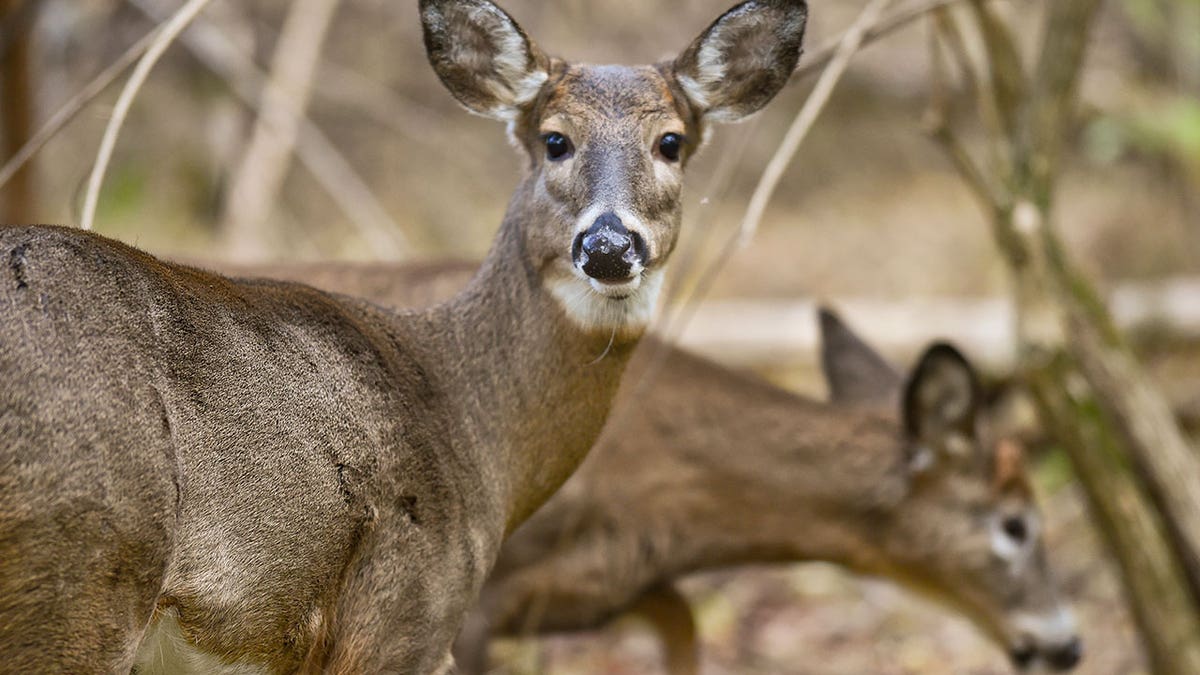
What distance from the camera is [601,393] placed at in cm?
438

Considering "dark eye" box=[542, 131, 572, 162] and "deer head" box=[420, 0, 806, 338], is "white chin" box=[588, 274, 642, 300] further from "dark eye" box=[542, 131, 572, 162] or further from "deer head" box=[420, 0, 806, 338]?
"dark eye" box=[542, 131, 572, 162]

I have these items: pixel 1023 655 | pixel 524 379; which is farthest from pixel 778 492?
pixel 524 379

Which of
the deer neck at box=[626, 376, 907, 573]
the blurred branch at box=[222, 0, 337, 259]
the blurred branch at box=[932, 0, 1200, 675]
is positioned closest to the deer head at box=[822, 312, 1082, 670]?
the deer neck at box=[626, 376, 907, 573]

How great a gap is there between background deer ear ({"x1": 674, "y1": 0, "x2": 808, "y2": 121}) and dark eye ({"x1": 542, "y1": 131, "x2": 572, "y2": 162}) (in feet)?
1.47

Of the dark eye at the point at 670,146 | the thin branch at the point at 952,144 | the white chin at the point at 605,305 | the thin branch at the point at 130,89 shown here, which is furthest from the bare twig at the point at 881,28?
the thin branch at the point at 130,89

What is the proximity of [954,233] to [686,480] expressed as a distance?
661 centimetres

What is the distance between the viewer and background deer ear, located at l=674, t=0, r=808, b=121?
4.39 metres

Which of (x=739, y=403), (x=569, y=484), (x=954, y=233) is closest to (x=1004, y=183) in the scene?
(x=739, y=403)

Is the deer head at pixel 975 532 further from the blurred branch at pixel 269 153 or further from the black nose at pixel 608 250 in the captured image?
the blurred branch at pixel 269 153

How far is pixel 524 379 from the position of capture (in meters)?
4.34

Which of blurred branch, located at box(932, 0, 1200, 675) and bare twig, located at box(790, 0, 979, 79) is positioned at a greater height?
bare twig, located at box(790, 0, 979, 79)

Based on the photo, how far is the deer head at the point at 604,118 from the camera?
4023 mm

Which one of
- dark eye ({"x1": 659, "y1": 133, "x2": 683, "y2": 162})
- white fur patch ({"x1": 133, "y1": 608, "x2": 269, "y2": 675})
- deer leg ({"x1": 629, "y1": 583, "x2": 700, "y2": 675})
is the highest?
dark eye ({"x1": 659, "y1": 133, "x2": 683, "y2": 162})

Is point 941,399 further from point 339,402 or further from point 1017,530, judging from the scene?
point 339,402
